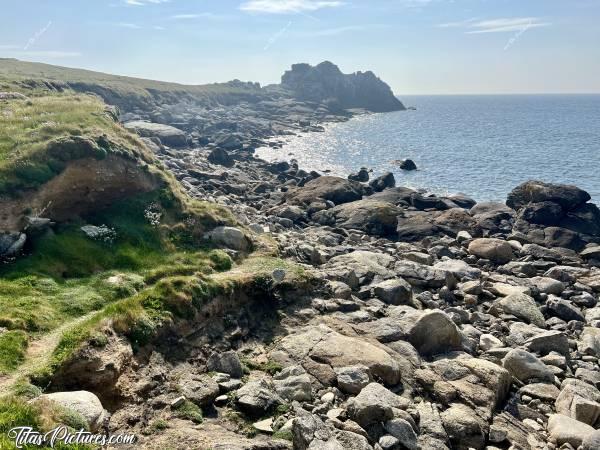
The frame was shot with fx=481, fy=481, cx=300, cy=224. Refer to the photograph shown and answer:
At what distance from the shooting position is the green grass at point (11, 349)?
13.5m

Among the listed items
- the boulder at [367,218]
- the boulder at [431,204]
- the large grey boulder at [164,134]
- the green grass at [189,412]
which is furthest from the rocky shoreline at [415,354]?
the large grey boulder at [164,134]

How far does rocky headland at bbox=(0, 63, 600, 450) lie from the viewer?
45.1 ft

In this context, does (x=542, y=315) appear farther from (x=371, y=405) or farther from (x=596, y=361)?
(x=371, y=405)

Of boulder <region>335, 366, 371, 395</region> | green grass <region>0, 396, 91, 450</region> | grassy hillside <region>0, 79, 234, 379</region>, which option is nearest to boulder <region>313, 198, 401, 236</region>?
grassy hillside <region>0, 79, 234, 379</region>

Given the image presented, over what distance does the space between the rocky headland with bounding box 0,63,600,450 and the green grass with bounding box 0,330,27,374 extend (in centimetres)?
15

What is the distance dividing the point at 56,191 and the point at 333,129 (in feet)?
470

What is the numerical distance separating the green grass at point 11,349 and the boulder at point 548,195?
50.4 metres

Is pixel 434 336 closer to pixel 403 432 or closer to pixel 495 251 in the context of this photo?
pixel 403 432

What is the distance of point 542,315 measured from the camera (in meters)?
27.0

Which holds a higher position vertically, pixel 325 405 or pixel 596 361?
pixel 325 405

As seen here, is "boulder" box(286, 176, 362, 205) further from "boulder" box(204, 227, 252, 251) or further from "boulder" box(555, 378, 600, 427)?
"boulder" box(555, 378, 600, 427)

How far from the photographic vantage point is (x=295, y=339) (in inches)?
762

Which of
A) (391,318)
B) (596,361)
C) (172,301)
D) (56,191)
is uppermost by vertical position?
(56,191)

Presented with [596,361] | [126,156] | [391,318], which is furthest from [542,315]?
[126,156]
